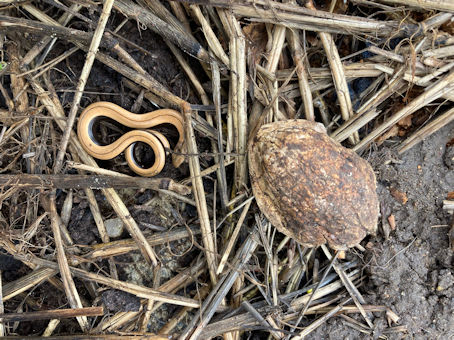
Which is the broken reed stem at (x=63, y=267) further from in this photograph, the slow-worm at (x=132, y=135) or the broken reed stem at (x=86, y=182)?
the slow-worm at (x=132, y=135)

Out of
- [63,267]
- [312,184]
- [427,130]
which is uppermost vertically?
[427,130]

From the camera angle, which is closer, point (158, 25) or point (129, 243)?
point (158, 25)

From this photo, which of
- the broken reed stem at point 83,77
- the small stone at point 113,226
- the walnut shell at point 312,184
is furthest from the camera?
the small stone at point 113,226

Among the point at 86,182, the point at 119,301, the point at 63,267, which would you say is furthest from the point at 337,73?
the point at 63,267

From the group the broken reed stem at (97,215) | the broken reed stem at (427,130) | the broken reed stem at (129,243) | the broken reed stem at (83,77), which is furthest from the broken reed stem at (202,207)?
the broken reed stem at (427,130)

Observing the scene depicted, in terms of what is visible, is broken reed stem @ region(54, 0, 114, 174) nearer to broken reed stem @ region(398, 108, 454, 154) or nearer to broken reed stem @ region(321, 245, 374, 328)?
broken reed stem @ region(321, 245, 374, 328)

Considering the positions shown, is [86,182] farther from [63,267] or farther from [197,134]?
[197,134]

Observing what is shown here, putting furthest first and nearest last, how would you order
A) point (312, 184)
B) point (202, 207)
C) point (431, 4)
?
point (202, 207), point (431, 4), point (312, 184)

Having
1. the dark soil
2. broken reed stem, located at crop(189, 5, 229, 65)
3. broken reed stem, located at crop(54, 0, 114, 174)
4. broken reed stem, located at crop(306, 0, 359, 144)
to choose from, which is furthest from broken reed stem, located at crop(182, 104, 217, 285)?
broken reed stem, located at crop(306, 0, 359, 144)
